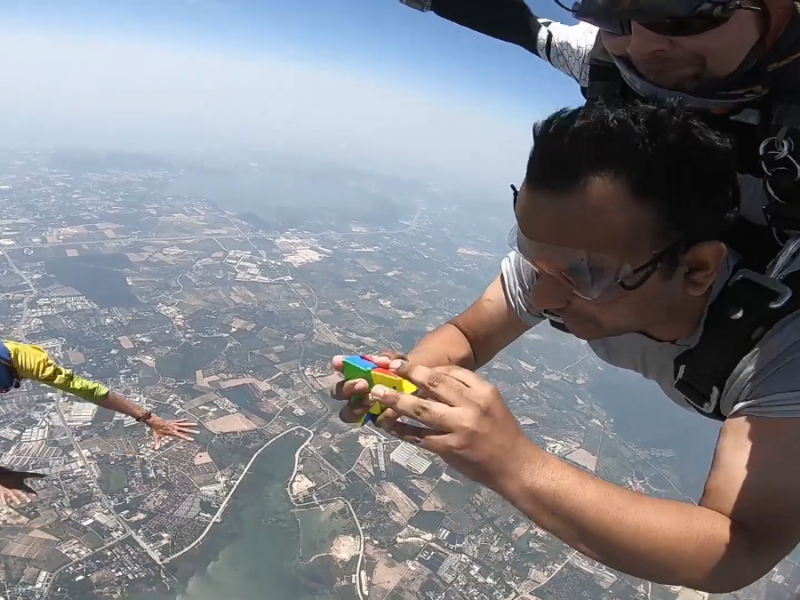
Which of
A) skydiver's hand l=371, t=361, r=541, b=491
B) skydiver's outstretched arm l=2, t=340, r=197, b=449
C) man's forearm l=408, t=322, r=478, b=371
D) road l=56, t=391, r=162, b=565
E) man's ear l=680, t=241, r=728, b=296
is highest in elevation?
man's ear l=680, t=241, r=728, b=296

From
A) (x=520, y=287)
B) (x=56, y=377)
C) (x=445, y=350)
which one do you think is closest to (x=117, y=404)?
(x=56, y=377)

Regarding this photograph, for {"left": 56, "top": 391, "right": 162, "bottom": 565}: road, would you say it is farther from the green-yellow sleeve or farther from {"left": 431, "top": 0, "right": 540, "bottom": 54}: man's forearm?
{"left": 431, "top": 0, "right": 540, "bottom": 54}: man's forearm

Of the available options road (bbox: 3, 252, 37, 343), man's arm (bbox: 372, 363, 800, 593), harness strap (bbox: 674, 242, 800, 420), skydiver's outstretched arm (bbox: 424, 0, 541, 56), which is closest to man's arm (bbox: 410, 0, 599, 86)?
skydiver's outstretched arm (bbox: 424, 0, 541, 56)

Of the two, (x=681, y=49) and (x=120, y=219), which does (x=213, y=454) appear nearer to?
(x=681, y=49)

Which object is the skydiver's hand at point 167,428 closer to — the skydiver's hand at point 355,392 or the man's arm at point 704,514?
the skydiver's hand at point 355,392

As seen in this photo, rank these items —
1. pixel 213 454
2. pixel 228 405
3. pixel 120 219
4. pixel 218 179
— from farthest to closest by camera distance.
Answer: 1. pixel 218 179
2. pixel 120 219
3. pixel 228 405
4. pixel 213 454

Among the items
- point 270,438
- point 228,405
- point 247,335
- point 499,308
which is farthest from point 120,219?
point 499,308

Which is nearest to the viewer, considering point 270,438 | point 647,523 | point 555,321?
point 647,523
